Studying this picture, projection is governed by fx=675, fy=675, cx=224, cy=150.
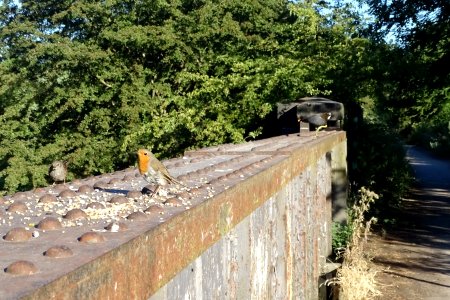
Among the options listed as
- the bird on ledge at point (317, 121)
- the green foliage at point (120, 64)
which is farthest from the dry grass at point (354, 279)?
the green foliage at point (120, 64)

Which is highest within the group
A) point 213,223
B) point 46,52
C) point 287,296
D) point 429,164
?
point 46,52

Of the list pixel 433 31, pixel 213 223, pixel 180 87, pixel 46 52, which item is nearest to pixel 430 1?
pixel 433 31

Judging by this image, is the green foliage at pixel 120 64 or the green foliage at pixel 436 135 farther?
the green foliage at pixel 436 135

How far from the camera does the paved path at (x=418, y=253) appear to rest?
10257 millimetres

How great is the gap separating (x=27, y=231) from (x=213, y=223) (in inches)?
34.3

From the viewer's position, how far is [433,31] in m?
20.9

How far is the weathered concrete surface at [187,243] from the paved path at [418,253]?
4.50 metres

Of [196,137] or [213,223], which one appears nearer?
[213,223]

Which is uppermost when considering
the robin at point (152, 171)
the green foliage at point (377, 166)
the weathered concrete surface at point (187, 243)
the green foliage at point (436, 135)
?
the robin at point (152, 171)

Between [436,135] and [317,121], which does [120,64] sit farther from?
[436,135]

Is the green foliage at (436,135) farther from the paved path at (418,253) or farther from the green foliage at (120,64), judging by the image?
the green foliage at (120,64)

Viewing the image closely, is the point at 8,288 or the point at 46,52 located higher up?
the point at 46,52

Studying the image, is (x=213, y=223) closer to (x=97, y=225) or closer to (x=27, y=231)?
(x=97, y=225)

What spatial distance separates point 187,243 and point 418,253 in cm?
1143
